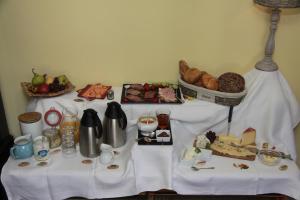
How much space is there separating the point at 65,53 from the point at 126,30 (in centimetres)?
42

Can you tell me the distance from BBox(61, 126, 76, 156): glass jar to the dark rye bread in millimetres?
897

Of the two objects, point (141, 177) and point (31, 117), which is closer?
point (141, 177)

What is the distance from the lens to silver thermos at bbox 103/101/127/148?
70.6 inches

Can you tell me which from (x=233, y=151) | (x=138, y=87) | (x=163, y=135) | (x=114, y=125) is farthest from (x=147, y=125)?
(x=233, y=151)

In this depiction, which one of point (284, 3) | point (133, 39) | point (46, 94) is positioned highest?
point (284, 3)

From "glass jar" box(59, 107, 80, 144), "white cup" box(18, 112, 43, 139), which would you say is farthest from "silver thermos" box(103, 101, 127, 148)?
"white cup" box(18, 112, 43, 139)

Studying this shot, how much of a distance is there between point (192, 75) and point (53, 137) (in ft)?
2.90

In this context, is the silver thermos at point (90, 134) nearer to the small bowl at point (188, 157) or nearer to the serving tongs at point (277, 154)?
the small bowl at point (188, 157)

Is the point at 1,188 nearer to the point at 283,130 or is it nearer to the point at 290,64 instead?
the point at 283,130

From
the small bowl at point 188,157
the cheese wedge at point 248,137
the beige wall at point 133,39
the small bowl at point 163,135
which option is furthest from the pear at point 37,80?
the cheese wedge at point 248,137

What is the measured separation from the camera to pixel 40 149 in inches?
69.4

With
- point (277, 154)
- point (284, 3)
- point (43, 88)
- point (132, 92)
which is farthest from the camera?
point (132, 92)

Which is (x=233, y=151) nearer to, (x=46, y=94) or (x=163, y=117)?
(x=163, y=117)

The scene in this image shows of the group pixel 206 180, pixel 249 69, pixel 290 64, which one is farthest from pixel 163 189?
pixel 290 64
